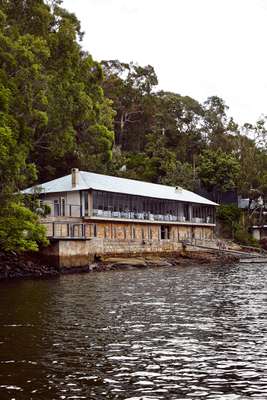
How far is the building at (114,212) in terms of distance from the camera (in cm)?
4772

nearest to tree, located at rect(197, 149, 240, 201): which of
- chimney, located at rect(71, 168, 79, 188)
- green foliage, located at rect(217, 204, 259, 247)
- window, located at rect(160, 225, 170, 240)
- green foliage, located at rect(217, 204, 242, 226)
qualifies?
green foliage, located at rect(217, 204, 242, 226)

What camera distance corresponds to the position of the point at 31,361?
1162cm

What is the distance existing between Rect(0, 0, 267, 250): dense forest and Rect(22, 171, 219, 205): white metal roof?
6.95 feet

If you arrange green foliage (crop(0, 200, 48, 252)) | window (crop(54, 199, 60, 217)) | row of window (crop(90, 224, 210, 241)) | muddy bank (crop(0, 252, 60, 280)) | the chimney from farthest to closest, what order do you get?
1. window (crop(54, 199, 60, 217))
2. row of window (crop(90, 224, 210, 241))
3. the chimney
4. muddy bank (crop(0, 252, 60, 280))
5. green foliage (crop(0, 200, 48, 252))

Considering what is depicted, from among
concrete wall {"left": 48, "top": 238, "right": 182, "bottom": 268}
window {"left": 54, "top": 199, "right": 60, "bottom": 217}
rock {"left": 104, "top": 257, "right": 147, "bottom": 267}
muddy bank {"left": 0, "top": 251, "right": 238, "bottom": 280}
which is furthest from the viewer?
window {"left": 54, "top": 199, "right": 60, "bottom": 217}

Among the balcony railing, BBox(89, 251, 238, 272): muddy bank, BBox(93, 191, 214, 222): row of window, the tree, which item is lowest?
BBox(89, 251, 238, 272): muddy bank

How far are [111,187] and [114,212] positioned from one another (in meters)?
2.59

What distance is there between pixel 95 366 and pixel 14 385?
195 cm

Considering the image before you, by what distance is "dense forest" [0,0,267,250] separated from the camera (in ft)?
113

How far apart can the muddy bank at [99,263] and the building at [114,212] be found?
7.13 feet

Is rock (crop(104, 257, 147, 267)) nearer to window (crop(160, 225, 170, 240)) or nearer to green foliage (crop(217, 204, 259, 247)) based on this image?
window (crop(160, 225, 170, 240))

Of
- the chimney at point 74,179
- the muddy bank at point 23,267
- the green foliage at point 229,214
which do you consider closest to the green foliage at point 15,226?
the muddy bank at point 23,267

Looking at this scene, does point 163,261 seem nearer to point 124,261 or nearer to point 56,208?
point 124,261

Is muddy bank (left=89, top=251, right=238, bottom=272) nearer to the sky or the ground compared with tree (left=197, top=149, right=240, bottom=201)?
nearer to the ground
